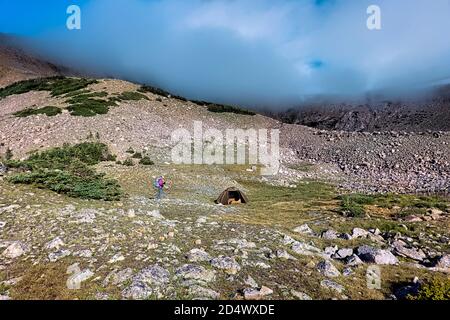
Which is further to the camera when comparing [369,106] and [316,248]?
[369,106]

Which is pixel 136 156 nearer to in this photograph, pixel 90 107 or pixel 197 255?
pixel 90 107

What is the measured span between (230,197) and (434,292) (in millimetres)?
12423

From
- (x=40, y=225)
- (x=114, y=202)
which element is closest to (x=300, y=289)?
(x=40, y=225)

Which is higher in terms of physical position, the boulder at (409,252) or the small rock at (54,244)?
the small rock at (54,244)

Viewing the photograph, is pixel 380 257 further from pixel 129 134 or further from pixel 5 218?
pixel 129 134

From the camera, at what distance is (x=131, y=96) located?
1887 inches

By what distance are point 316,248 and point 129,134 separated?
25983mm

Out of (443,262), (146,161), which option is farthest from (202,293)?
(146,161)

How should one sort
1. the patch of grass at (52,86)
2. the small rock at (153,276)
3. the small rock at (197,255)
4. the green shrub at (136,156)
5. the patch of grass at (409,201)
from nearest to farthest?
the small rock at (153,276), the small rock at (197,255), the patch of grass at (409,201), the green shrub at (136,156), the patch of grass at (52,86)

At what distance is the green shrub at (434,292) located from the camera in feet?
24.6

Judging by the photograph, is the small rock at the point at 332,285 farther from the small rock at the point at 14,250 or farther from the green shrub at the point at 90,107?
the green shrub at the point at 90,107

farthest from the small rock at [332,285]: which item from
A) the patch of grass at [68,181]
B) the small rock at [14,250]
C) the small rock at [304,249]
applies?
the patch of grass at [68,181]

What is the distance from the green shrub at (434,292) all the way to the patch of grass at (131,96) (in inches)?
1688

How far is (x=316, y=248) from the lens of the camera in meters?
11.2
